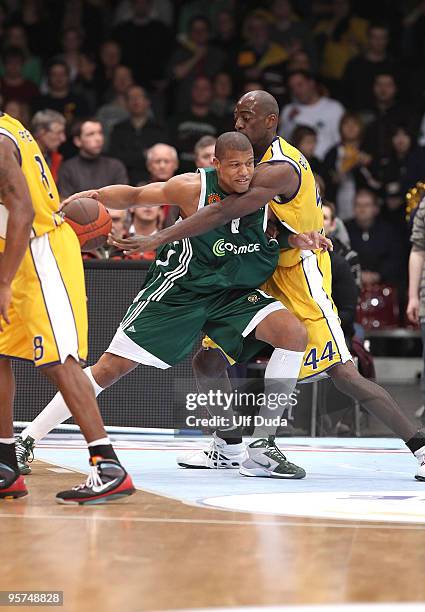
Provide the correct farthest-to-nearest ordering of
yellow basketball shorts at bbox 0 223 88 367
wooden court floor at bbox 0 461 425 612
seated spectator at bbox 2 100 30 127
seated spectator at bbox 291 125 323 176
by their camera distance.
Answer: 1. seated spectator at bbox 2 100 30 127
2. seated spectator at bbox 291 125 323 176
3. yellow basketball shorts at bbox 0 223 88 367
4. wooden court floor at bbox 0 461 425 612

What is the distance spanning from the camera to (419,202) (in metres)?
7.38

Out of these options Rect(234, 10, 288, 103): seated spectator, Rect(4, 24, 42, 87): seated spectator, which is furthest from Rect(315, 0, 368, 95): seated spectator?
Rect(4, 24, 42, 87): seated spectator

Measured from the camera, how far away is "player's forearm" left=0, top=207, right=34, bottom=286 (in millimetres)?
4383

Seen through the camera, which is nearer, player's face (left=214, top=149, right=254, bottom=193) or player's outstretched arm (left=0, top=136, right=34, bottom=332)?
player's outstretched arm (left=0, top=136, right=34, bottom=332)

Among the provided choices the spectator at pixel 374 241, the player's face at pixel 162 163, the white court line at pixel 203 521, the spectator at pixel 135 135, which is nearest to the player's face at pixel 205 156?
the player's face at pixel 162 163

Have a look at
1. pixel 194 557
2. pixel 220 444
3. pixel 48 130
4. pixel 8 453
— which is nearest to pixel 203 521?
pixel 194 557

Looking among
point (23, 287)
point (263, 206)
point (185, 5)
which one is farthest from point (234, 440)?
point (185, 5)

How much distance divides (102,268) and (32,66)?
5.25 m

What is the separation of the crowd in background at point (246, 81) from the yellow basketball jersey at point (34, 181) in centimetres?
471

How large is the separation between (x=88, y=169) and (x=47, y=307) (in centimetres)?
482

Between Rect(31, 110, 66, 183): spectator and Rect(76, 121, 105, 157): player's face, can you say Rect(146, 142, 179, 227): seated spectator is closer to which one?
Rect(76, 121, 105, 157): player's face

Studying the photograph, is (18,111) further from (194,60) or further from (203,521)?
(203,521)

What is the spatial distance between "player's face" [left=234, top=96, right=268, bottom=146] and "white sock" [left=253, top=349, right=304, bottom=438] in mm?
968

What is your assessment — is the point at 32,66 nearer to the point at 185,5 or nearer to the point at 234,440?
the point at 185,5
